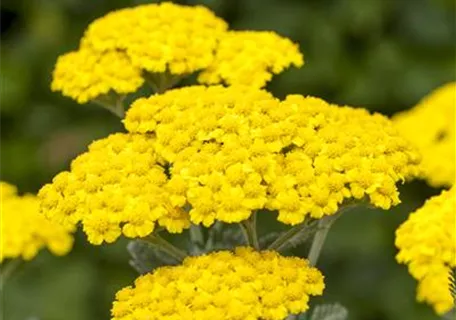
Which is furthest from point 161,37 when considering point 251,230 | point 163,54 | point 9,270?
point 9,270

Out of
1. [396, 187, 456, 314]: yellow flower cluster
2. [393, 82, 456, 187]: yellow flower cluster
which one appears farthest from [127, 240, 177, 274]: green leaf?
[393, 82, 456, 187]: yellow flower cluster

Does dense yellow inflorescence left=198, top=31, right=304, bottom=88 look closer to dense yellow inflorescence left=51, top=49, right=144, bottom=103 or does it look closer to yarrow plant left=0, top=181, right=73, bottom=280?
dense yellow inflorescence left=51, top=49, right=144, bottom=103

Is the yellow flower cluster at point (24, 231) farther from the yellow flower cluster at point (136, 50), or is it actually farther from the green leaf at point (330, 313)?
the green leaf at point (330, 313)

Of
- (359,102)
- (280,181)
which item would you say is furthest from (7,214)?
(359,102)

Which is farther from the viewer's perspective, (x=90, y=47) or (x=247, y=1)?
(x=247, y=1)

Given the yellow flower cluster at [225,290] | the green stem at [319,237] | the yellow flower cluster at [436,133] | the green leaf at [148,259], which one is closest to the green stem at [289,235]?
the green stem at [319,237]

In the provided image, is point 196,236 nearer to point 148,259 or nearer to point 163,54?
point 148,259

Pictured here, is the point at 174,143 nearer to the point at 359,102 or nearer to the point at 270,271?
the point at 270,271

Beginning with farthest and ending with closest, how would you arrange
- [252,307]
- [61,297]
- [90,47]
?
[61,297]
[90,47]
[252,307]
